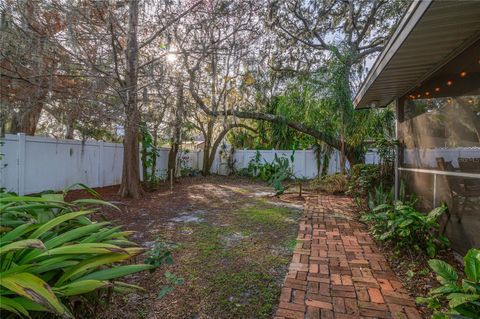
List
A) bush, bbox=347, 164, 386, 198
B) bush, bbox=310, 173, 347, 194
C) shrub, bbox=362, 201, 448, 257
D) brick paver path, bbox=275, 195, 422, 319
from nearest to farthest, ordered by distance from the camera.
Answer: brick paver path, bbox=275, 195, 422, 319 < shrub, bbox=362, 201, 448, 257 < bush, bbox=347, 164, 386, 198 < bush, bbox=310, 173, 347, 194

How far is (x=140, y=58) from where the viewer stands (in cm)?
662

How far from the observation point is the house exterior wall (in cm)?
301

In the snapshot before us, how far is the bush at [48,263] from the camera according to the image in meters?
1.16

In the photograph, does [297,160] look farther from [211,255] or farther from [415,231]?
[211,255]

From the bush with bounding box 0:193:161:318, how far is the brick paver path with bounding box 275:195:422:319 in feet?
4.23

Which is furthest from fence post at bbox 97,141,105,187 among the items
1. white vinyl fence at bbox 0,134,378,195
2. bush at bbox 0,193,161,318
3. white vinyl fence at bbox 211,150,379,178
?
bush at bbox 0,193,161,318

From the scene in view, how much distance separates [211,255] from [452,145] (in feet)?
10.6

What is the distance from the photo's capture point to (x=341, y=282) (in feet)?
8.59

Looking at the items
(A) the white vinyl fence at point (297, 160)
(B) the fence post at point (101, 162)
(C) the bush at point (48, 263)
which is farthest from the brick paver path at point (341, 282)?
(A) the white vinyl fence at point (297, 160)

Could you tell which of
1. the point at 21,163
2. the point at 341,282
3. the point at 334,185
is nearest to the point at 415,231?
the point at 341,282

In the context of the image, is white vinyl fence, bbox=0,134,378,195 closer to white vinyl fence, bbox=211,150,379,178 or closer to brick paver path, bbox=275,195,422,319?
white vinyl fence, bbox=211,150,379,178

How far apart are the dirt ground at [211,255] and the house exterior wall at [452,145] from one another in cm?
198

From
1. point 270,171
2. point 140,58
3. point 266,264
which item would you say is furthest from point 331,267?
point 270,171

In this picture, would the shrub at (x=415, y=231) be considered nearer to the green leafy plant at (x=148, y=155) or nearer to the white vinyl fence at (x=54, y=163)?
the white vinyl fence at (x=54, y=163)
